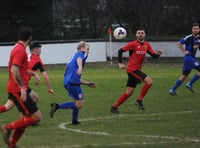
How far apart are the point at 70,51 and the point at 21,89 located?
98.1 feet

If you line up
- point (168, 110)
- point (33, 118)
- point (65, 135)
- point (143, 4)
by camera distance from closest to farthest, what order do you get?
point (33, 118) < point (65, 135) < point (168, 110) < point (143, 4)

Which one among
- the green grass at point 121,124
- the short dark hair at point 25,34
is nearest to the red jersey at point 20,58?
the short dark hair at point 25,34

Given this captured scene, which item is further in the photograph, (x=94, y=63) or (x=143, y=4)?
(x=143, y=4)

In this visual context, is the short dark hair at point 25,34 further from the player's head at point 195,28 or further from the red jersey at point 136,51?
the player's head at point 195,28

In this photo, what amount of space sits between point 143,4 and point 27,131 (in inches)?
1427

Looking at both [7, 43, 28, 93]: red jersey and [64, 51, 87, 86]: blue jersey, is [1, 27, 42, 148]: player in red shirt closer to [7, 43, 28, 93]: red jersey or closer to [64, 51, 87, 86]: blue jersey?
[7, 43, 28, 93]: red jersey

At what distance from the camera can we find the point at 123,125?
13.1 metres

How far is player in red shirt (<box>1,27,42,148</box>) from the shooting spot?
9859mm

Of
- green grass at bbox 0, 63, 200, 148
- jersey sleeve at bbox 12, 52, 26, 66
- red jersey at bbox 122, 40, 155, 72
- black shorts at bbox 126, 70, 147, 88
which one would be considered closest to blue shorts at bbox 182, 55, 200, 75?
green grass at bbox 0, 63, 200, 148

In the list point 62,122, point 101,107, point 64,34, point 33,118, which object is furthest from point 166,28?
point 33,118

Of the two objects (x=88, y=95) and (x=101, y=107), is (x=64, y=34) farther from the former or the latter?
(x=101, y=107)

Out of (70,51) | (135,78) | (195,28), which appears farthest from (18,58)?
(70,51)

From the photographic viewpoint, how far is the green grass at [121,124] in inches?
423

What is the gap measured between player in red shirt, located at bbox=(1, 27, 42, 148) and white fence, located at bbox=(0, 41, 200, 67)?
27.7 m
